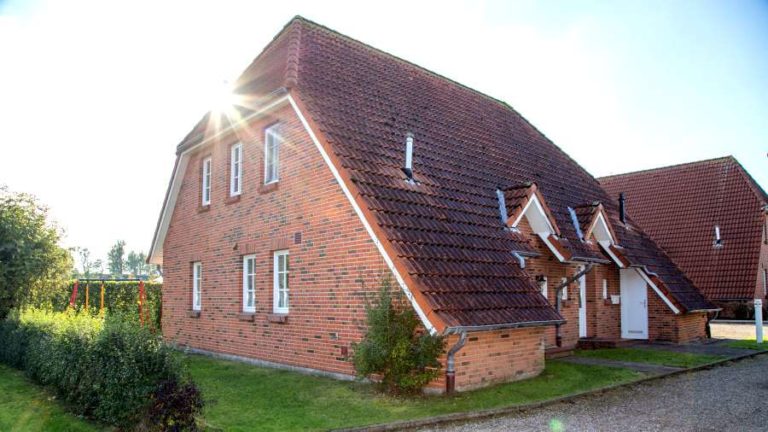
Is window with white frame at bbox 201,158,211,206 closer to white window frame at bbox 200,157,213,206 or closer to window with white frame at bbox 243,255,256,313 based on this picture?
white window frame at bbox 200,157,213,206

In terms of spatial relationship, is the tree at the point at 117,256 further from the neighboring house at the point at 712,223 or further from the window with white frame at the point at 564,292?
the window with white frame at the point at 564,292

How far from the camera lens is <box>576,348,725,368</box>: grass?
1379 cm

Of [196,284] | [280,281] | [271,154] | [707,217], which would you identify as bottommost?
[196,284]

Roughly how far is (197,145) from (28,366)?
23.5ft

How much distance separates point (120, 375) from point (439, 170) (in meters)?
7.87

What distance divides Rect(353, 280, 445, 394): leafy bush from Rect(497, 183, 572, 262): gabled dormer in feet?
14.3

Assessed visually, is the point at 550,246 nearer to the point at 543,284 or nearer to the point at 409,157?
the point at 543,284

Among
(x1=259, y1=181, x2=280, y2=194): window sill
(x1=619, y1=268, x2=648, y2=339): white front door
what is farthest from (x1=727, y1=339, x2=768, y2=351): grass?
(x1=259, y1=181, x2=280, y2=194): window sill

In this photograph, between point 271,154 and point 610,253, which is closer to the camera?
point 271,154

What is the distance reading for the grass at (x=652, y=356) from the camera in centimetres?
1379

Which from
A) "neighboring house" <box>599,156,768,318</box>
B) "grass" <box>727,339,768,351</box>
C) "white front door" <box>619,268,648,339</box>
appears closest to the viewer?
"grass" <box>727,339,768,351</box>

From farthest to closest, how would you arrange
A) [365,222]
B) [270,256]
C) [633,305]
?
[633,305] < [270,256] < [365,222]

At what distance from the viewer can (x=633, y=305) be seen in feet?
60.2

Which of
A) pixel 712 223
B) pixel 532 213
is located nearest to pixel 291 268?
pixel 532 213
